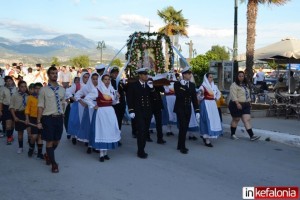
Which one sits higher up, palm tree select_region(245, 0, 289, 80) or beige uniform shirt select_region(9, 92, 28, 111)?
palm tree select_region(245, 0, 289, 80)

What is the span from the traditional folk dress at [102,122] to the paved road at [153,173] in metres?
0.35

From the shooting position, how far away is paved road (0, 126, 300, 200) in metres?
5.73

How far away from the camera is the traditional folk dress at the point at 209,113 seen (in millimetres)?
9148

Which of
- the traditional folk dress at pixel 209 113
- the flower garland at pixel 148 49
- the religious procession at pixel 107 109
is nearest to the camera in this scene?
the religious procession at pixel 107 109

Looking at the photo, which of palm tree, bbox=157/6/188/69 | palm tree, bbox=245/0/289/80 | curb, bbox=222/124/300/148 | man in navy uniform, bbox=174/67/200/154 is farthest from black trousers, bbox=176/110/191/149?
palm tree, bbox=157/6/188/69

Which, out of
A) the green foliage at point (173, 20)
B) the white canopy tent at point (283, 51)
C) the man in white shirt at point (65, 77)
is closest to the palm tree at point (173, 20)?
the green foliage at point (173, 20)

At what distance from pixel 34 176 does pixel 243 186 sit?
3.31 m

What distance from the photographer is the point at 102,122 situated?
779cm

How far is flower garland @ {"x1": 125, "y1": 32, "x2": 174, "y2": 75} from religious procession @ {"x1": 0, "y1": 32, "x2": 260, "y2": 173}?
7 centimetres

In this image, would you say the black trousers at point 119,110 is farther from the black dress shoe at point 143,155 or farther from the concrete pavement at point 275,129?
the concrete pavement at point 275,129

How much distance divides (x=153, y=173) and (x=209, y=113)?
288 centimetres

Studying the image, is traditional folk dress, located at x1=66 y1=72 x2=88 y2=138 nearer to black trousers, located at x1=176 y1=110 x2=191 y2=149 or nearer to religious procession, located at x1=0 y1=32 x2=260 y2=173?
religious procession, located at x1=0 y1=32 x2=260 y2=173

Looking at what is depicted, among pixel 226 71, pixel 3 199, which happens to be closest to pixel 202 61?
pixel 226 71

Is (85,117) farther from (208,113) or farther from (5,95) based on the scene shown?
(208,113)
